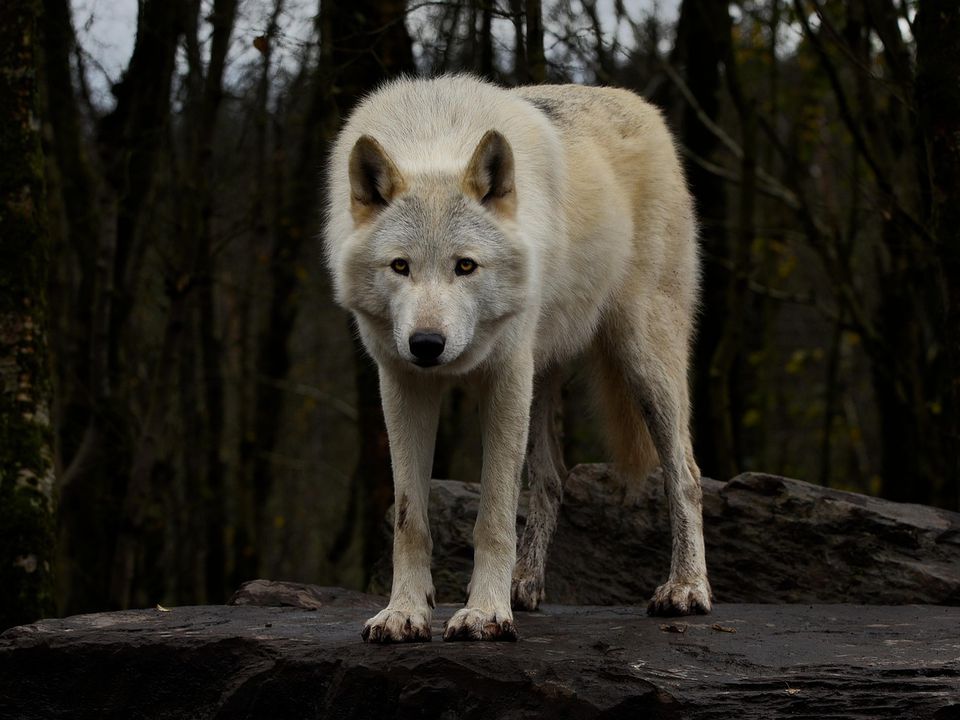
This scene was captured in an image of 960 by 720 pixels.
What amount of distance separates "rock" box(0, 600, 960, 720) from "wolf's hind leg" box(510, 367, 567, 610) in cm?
64

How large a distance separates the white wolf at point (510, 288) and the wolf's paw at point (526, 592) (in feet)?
0.04

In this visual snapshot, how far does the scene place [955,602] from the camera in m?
6.19

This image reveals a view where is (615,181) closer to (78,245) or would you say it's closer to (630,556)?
(630,556)

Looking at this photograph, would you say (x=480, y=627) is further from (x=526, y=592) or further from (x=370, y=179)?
(x=370, y=179)

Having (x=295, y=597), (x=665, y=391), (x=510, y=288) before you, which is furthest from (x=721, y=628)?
(x=295, y=597)

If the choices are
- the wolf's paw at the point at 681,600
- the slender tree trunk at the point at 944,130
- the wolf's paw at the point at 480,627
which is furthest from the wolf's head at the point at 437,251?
the slender tree trunk at the point at 944,130

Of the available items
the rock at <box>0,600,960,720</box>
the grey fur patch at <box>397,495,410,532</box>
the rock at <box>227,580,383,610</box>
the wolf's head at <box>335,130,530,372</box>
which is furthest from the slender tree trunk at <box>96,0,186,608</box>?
the grey fur patch at <box>397,495,410,532</box>

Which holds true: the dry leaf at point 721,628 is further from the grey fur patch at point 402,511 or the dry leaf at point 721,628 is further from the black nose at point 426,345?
the black nose at point 426,345

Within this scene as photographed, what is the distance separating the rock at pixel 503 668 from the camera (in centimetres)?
412

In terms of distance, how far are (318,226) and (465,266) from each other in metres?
10.2

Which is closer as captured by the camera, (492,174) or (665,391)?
(492,174)

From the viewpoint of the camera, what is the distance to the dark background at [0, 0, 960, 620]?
8.70m

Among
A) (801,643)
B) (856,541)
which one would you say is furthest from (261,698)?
(856,541)

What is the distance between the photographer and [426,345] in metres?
4.27
